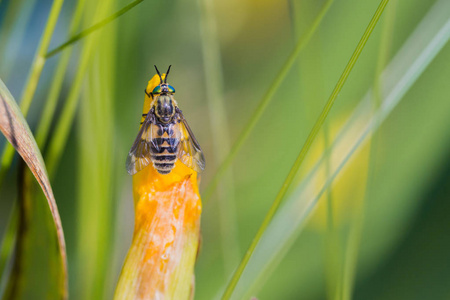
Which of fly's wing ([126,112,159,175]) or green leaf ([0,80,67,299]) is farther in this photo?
fly's wing ([126,112,159,175])

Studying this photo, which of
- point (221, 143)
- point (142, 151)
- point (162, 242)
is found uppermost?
point (221, 143)

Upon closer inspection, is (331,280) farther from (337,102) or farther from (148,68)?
(148,68)

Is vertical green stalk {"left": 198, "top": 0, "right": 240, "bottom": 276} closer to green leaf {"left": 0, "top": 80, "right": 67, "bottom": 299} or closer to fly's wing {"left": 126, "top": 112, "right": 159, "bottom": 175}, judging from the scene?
fly's wing {"left": 126, "top": 112, "right": 159, "bottom": 175}

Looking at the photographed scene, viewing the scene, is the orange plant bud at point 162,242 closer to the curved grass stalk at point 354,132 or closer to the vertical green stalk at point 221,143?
the curved grass stalk at point 354,132

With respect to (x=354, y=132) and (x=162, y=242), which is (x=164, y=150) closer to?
(x=162, y=242)

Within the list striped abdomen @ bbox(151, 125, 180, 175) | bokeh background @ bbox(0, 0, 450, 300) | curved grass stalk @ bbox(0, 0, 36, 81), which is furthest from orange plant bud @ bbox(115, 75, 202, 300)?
curved grass stalk @ bbox(0, 0, 36, 81)

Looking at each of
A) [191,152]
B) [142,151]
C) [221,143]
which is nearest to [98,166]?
[142,151]
